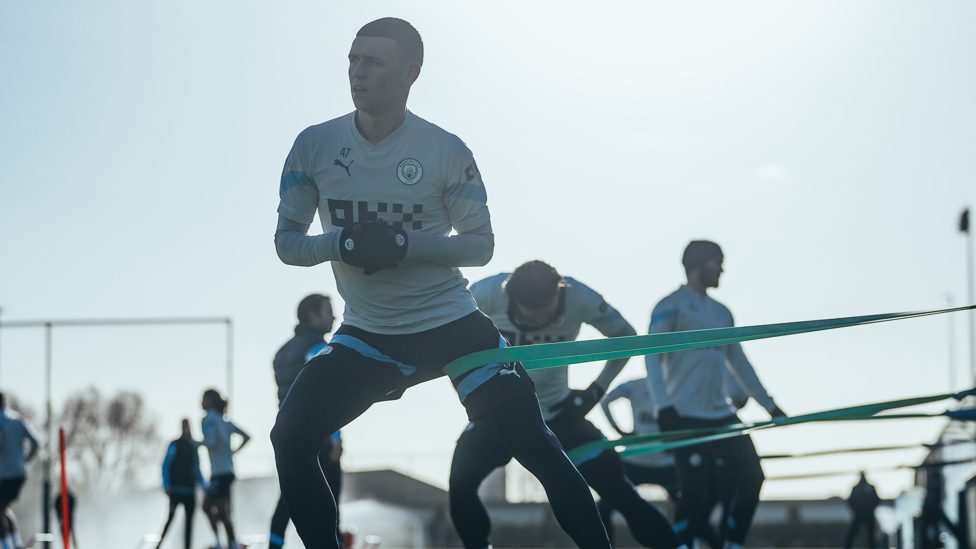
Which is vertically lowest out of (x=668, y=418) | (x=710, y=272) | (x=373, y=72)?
(x=668, y=418)

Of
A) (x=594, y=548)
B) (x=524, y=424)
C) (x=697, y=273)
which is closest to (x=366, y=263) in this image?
(x=524, y=424)

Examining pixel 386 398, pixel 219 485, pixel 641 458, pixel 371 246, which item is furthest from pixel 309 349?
pixel 219 485

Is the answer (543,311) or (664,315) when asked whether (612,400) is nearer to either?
(664,315)

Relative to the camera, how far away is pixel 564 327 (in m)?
5.71

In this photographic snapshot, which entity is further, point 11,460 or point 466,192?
point 11,460

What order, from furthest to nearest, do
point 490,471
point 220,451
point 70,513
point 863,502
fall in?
point 70,513
point 863,502
point 220,451
point 490,471

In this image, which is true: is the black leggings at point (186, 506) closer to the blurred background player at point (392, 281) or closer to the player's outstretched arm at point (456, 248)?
the blurred background player at point (392, 281)

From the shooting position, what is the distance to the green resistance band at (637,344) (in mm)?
3613

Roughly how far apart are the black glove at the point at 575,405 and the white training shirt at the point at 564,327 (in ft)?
0.10

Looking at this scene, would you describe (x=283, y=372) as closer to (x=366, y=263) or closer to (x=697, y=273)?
(x=697, y=273)

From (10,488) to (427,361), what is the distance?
8840 mm

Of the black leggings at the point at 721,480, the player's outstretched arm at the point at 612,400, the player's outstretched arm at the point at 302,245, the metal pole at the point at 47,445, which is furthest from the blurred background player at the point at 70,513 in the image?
the player's outstretched arm at the point at 302,245

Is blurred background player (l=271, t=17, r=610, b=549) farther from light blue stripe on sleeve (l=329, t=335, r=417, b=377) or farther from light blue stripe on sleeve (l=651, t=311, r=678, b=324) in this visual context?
light blue stripe on sleeve (l=651, t=311, r=678, b=324)

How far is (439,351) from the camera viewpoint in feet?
12.0
